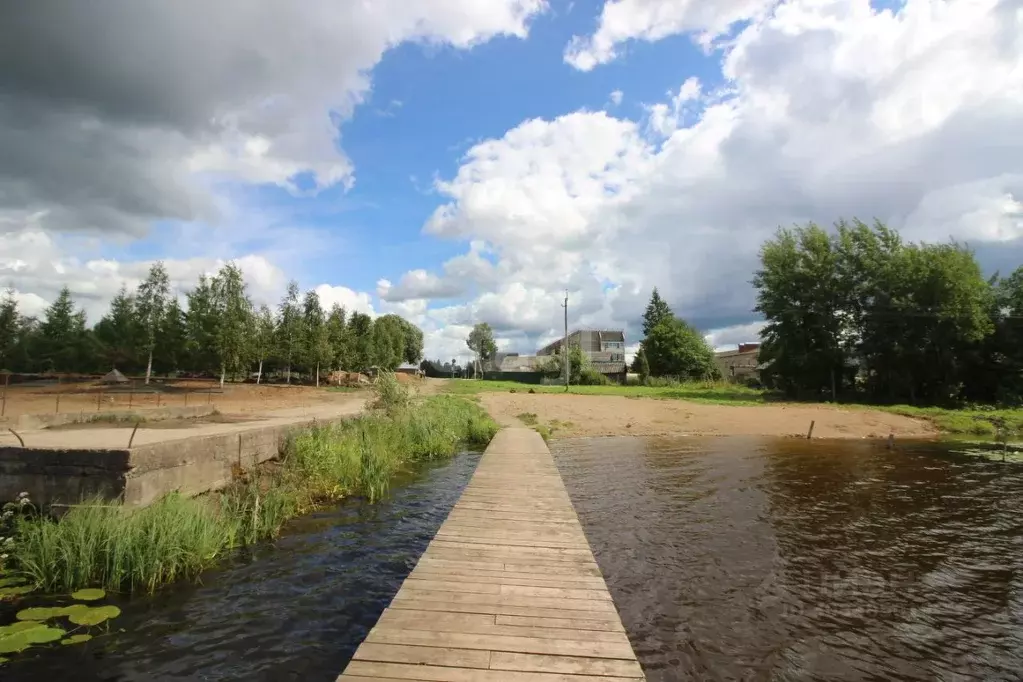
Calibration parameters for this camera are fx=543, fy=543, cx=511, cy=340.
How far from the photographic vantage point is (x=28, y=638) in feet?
15.8

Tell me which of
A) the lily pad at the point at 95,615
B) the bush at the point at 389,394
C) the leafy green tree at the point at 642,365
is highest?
the leafy green tree at the point at 642,365

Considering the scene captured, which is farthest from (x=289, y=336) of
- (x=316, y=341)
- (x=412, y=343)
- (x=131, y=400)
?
(x=412, y=343)

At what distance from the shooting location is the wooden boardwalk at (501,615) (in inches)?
137

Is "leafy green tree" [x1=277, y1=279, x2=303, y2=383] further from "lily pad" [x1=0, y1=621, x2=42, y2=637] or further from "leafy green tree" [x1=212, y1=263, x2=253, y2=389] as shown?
"lily pad" [x1=0, y1=621, x2=42, y2=637]

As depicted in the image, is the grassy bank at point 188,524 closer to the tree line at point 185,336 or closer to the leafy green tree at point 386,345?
the tree line at point 185,336

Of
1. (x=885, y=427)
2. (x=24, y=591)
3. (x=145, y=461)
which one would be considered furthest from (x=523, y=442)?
(x=885, y=427)

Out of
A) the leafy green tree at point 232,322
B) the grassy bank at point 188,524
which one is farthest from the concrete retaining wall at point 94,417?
the leafy green tree at point 232,322

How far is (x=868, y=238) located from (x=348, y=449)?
138 ft

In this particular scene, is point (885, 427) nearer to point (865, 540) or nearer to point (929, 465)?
point (929, 465)

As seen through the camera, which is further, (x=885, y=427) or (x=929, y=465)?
(x=885, y=427)

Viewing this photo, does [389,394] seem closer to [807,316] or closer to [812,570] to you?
[812,570]

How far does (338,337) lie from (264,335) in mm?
9459

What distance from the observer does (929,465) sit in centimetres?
1762

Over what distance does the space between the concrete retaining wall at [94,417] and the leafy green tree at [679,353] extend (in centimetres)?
5366
